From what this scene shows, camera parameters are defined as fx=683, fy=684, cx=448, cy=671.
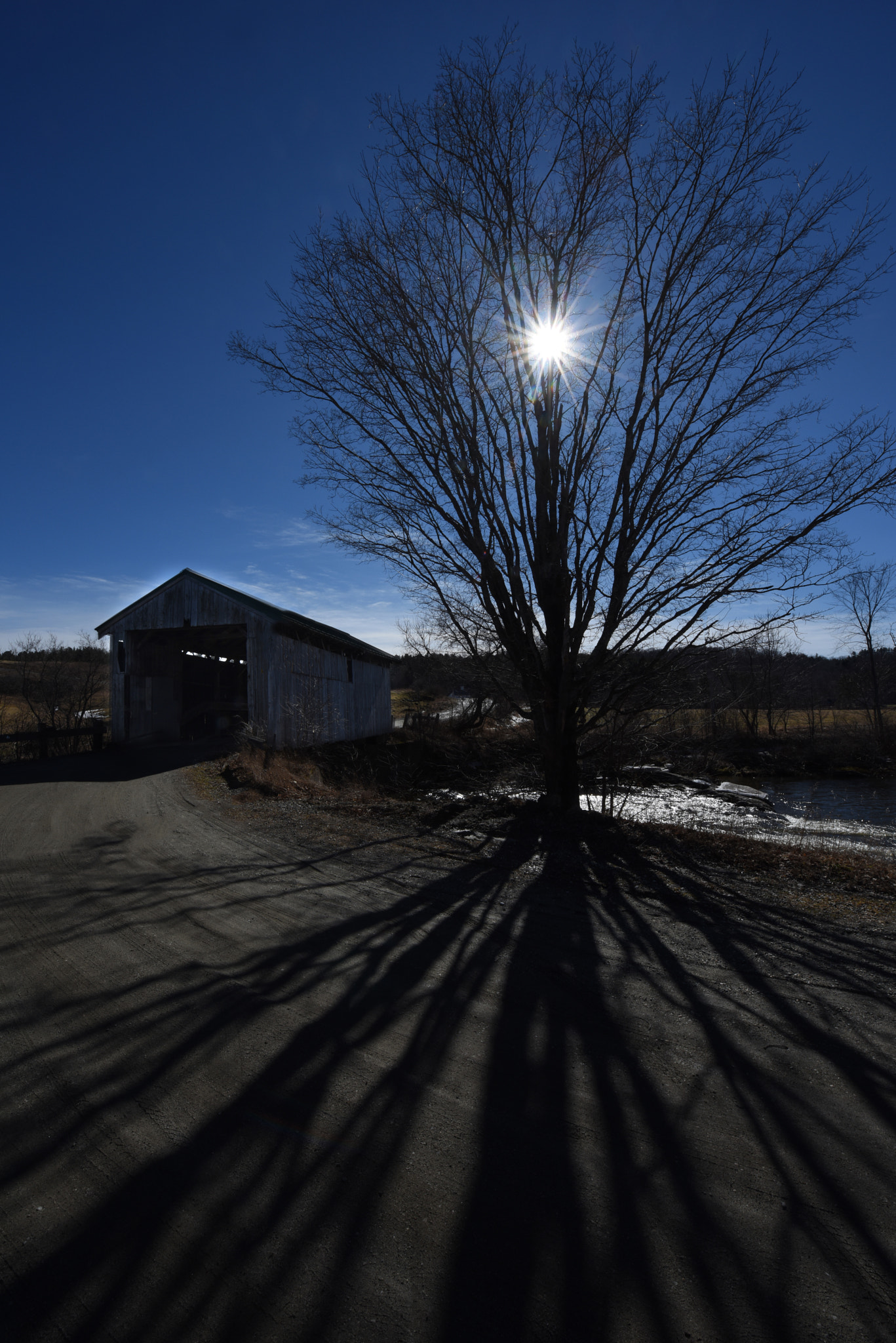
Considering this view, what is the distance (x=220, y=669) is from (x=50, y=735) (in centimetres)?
789

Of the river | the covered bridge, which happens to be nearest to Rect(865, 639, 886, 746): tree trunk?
the river

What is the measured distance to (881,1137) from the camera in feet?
8.13

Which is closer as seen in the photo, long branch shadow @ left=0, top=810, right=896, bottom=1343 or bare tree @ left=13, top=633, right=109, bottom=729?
long branch shadow @ left=0, top=810, right=896, bottom=1343

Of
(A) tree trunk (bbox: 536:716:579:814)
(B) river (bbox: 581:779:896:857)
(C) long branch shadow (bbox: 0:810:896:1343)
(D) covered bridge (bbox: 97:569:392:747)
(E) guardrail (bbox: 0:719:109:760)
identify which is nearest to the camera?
(C) long branch shadow (bbox: 0:810:896:1343)

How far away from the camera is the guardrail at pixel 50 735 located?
1609 cm

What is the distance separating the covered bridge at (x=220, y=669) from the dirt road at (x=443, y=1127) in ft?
41.1

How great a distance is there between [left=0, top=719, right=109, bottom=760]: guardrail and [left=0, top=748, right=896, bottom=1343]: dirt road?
527 inches

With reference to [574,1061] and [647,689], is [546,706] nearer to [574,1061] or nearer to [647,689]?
[647,689]

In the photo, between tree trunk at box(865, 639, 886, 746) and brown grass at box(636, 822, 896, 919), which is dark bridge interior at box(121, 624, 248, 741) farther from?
tree trunk at box(865, 639, 886, 746)

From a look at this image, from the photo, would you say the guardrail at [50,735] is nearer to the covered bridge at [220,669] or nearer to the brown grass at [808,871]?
the covered bridge at [220,669]

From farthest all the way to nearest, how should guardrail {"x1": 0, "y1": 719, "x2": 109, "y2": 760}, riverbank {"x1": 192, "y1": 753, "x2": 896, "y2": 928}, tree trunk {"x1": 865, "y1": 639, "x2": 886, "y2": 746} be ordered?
1. tree trunk {"x1": 865, "y1": 639, "x2": 886, "y2": 746}
2. guardrail {"x1": 0, "y1": 719, "x2": 109, "y2": 760}
3. riverbank {"x1": 192, "y1": 753, "x2": 896, "y2": 928}

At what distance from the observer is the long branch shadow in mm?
1816

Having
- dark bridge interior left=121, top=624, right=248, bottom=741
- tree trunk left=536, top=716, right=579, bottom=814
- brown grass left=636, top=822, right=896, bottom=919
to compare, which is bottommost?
brown grass left=636, top=822, right=896, bottom=919

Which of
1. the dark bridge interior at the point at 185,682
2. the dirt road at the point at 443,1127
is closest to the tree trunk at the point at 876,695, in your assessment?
the dark bridge interior at the point at 185,682
